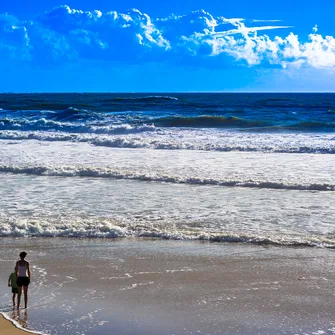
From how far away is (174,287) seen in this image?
7.48 m

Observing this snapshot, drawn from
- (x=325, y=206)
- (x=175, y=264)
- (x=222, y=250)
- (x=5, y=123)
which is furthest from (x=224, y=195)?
(x=5, y=123)

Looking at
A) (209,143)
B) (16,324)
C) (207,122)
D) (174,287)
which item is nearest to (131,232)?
(174,287)

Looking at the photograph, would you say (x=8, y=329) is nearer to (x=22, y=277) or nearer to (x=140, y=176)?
(x=22, y=277)

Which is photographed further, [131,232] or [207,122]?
[207,122]

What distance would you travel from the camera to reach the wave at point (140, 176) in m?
15.1

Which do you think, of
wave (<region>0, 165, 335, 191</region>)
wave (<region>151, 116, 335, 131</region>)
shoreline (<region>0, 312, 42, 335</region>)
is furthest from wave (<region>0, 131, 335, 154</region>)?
shoreline (<region>0, 312, 42, 335</region>)

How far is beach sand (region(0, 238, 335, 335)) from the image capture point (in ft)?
20.5

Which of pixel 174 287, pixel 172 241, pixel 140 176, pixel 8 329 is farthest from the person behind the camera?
pixel 140 176

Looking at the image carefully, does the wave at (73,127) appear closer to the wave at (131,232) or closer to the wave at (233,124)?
the wave at (233,124)

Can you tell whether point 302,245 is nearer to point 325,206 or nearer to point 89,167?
point 325,206

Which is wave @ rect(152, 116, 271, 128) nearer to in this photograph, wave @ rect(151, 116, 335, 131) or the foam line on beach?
wave @ rect(151, 116, 335, 131)

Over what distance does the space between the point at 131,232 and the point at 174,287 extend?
9.94 feet

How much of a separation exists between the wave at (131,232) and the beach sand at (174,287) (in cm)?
30

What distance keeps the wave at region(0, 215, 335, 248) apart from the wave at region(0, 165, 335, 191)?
195 inches
